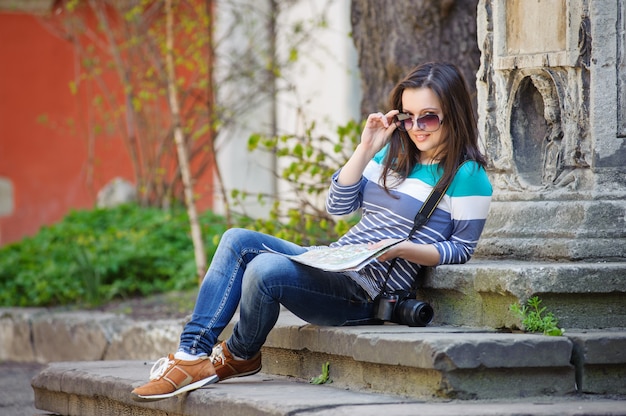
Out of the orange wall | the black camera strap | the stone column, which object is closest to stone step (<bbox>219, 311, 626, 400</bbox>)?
the black camera strap

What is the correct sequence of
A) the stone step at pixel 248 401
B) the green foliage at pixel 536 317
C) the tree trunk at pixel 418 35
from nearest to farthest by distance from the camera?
the stone step at pixel 248 401, the green foliage at pixel 536 317, the tree trunk at pixel 418 35

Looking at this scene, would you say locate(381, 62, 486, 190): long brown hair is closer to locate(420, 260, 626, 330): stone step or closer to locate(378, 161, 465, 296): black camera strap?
locate(378, 161, 465, 296): black camera strap

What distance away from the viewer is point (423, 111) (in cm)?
416

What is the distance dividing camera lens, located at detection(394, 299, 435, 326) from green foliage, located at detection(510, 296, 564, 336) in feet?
1.18

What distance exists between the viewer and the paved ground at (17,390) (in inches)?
225

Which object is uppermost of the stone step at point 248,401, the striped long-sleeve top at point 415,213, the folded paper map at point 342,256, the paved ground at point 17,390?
the striped long-sleeve top at point 415,213

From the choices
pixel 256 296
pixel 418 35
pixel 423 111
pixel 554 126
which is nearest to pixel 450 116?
pixel 423 111

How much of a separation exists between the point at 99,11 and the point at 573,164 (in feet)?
24.6

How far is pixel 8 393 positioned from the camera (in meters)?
6.34

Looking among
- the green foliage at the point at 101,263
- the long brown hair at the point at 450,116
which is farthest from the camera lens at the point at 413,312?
the green foliage at the point at 101,263

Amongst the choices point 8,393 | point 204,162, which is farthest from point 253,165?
point 8,393

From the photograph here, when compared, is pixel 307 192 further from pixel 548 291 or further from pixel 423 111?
pixel 548 291

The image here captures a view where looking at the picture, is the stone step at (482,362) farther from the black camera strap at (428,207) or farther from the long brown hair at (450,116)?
the long brown hair at (450,116)

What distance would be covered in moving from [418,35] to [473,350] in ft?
10.2
